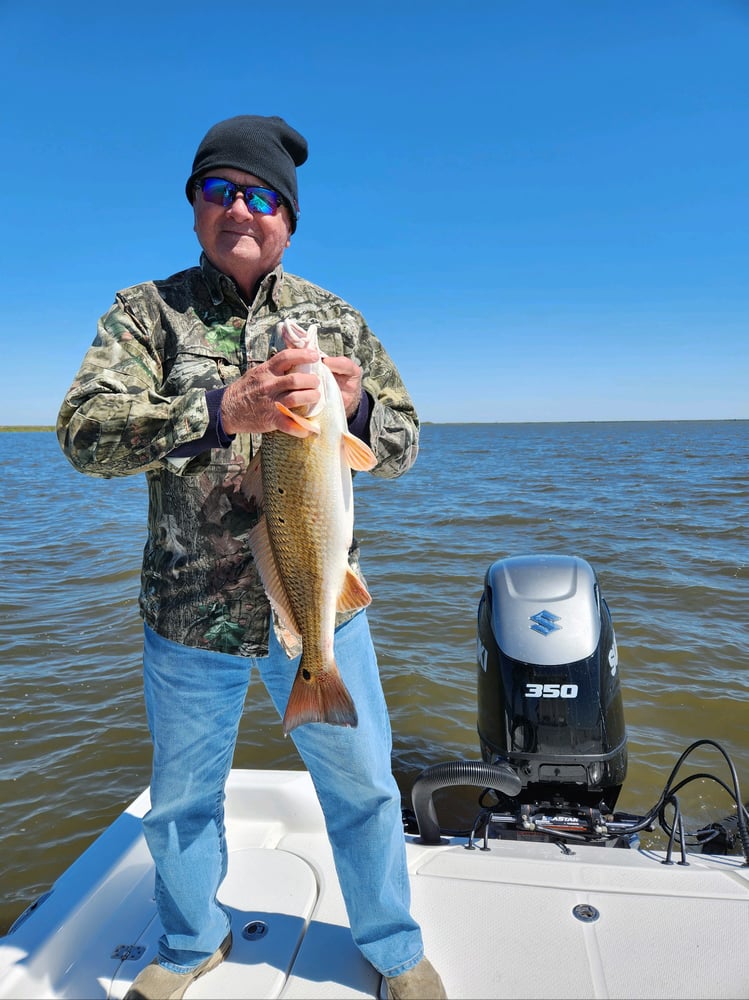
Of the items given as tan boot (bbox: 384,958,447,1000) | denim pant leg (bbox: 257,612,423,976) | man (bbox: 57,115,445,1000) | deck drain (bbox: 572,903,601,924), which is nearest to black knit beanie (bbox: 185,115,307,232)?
man (bbox: 57,115,445,1000)

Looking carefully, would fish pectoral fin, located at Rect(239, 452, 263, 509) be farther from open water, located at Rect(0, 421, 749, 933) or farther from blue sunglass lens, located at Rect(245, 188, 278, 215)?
open water, located at Rect(0, 421, 749, 933)

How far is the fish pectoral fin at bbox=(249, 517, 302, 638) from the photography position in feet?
6.98

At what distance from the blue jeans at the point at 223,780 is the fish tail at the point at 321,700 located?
17 centimetres

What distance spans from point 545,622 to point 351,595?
1840 millimetres

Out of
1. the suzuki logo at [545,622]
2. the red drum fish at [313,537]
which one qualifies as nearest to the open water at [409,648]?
the suzuki logo at [545,622]

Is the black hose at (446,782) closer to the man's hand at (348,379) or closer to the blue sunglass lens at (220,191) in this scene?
the man's hand at (348,379)

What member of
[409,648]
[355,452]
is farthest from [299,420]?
[409,648]

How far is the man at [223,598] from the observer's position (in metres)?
2.27

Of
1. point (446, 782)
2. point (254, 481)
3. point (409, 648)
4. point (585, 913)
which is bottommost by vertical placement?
point (409, 648)

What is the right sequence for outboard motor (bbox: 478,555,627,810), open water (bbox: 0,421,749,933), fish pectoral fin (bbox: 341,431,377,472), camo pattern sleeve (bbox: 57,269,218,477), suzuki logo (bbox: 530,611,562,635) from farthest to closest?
open water (bbox: 0,421,749,933) → suzuki logo (bbox: 530,611,562,635) → outboard motor (bbox: 478,555,627,810) → fish pectoral fin (bbox: 341,431,377,472) → camo pattern sleeve (bbox: 57,269,218,477)

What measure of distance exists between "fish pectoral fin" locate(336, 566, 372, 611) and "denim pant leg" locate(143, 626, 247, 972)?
46 cm

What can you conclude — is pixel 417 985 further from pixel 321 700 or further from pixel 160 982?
pixel 321 700

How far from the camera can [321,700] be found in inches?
84.7

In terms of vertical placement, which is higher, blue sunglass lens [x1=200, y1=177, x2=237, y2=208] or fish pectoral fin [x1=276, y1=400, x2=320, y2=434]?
blue sunglass lens [x1=200, y1=177, x2=237, y2=208]
